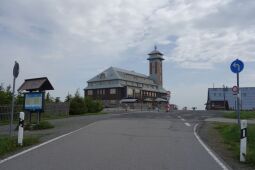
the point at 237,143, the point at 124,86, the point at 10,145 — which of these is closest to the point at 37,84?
the point at 10,145

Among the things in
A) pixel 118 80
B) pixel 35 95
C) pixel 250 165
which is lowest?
pixel 250 165

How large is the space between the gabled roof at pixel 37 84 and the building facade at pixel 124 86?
8126cm

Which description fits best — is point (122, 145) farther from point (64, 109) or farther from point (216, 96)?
point (216, 96)

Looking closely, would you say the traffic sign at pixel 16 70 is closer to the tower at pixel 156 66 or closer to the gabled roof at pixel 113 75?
the gabled roof at pixel 113 75

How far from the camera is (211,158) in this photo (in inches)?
402

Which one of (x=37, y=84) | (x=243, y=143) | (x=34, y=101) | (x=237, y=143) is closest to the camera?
(x=243, y=143)

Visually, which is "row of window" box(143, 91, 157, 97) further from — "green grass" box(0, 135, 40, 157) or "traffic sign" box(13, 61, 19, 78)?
"green grass" box(0, 135, 40, 157)

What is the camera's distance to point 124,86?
372ft

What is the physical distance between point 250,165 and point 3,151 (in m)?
6.68

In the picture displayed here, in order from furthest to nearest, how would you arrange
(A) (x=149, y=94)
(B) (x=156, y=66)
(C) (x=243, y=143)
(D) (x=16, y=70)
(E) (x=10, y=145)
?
(B) (x=156, y=66) → (A) (x=149, y=94) → (D) (x=16, y=70) → (E) (x=10, y=145) → (C) (x=243, y=143)

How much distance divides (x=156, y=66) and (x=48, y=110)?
328ft

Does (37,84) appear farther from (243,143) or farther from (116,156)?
(243,143)

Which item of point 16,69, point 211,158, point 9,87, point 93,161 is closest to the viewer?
point 93,161

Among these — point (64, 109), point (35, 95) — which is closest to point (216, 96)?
point (64, 109)
